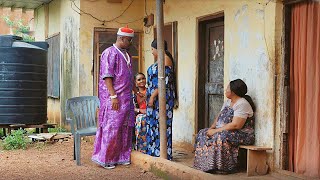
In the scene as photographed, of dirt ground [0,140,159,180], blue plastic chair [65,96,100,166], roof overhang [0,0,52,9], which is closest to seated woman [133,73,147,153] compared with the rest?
dirt ground [0,140,159,180]

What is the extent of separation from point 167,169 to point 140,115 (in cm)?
135

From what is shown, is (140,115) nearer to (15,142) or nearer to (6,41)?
(15,142)

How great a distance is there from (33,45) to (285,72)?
5621mm

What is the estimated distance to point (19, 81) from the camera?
9.14 meters

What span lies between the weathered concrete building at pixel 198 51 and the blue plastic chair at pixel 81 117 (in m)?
1.55

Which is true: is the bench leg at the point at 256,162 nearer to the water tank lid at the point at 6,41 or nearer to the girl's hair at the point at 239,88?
the girl's hair at the point at 239,88

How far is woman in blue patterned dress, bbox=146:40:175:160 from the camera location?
6.34 m

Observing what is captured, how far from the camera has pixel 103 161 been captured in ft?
21.0

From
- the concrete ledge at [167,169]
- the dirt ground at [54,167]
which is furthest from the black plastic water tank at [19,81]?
the concrete ledge at [167,169]

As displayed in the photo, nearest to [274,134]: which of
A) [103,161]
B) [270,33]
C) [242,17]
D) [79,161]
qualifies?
[270,33]

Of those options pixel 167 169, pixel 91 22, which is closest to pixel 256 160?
pixel 167 169

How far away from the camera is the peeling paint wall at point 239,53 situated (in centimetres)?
572

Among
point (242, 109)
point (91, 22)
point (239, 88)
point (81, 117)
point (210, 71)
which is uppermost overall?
point (91, 22)

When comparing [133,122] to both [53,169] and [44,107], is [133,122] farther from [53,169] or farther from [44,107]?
[44,107]
